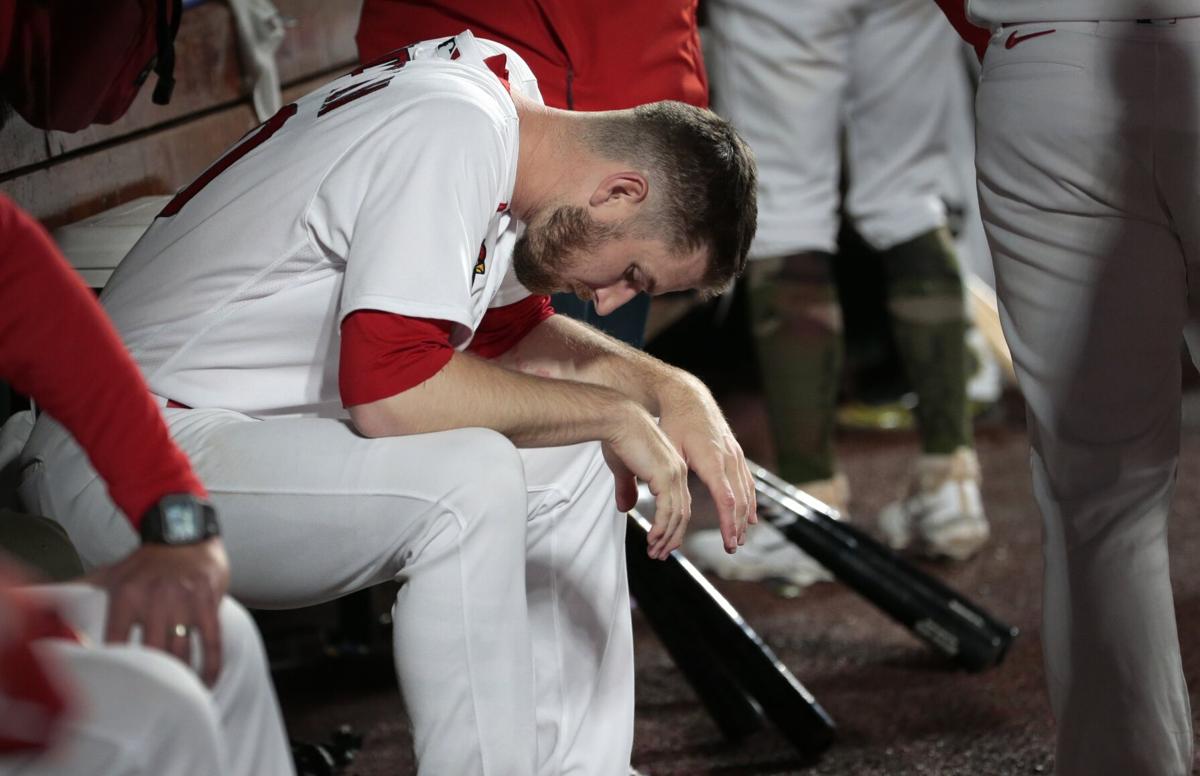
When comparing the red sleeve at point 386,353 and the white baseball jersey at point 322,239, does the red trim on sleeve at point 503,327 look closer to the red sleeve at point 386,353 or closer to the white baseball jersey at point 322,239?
the white baseball jersey at point 322,239

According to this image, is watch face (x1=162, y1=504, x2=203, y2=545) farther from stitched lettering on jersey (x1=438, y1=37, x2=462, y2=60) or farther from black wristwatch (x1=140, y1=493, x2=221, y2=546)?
stitched lettering on jersey (x1=438, y1=37, x2=462, y2=60)

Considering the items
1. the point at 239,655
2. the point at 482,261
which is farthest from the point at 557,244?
the point at 239,655

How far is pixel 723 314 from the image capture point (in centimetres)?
361

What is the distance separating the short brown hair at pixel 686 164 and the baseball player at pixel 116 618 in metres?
0.59

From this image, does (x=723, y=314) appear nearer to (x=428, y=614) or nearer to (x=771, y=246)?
(x=771, y=246)

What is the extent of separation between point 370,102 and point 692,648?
0.90 meters

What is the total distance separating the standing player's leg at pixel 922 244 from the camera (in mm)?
2574

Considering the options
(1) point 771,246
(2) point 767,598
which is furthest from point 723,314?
(2) point 767,598

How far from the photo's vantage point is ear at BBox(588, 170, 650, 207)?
1.40 meters

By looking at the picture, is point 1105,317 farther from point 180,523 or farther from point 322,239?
point 180,523

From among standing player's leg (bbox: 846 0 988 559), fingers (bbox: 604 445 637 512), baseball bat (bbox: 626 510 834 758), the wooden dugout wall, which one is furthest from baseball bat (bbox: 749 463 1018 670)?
the wooden dugout wall

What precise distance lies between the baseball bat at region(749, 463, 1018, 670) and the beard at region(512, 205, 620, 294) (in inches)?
27.6

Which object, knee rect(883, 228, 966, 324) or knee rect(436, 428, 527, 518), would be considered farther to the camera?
knee rect(883, 228, 966, 324)

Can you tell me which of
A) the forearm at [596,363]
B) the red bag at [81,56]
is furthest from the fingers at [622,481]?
the red bag at [81,56]
